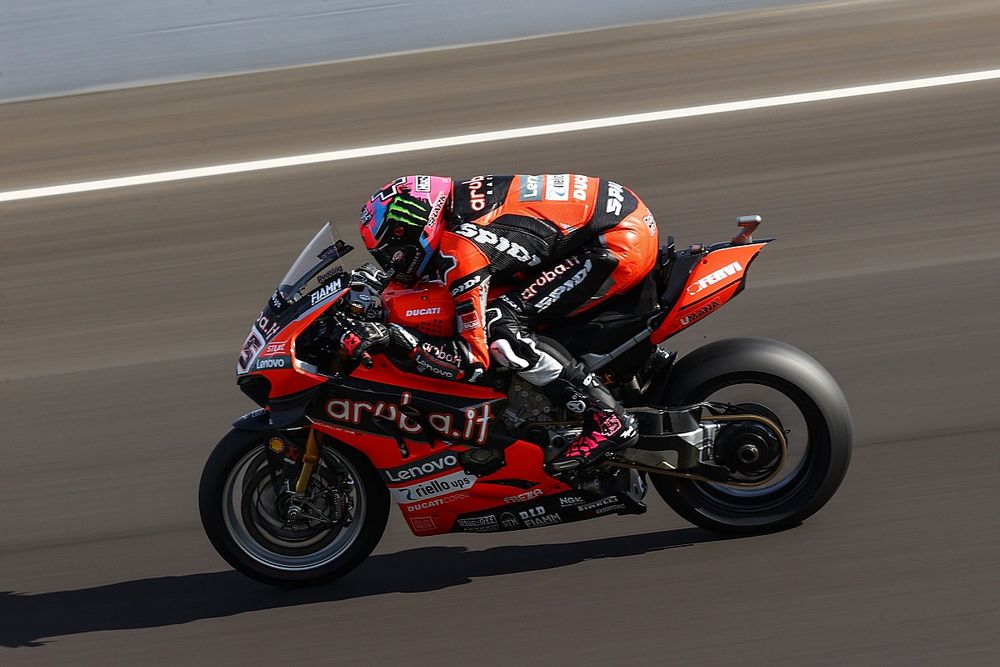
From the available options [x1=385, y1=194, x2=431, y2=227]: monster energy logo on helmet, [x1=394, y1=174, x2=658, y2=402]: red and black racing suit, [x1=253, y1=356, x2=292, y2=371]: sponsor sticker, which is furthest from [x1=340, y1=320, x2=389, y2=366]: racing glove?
[x1=385, y1=194, x2=431, y2=227]: monster energy logo on helmet

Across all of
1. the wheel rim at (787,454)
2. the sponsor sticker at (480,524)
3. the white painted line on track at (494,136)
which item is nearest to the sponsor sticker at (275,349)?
the sponsor sticker at (480,524)

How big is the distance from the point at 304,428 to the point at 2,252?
19.7 feet

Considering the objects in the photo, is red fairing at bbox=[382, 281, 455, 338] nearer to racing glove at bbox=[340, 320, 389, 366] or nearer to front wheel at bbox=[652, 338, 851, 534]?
racing glove at bbox=[340, 320, 389, 366]

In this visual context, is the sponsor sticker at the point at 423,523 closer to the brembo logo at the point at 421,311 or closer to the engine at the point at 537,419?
the engine at the point at 537,419

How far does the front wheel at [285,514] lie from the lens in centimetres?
566

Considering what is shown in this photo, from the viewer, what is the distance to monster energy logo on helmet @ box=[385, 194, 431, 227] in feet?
17.5

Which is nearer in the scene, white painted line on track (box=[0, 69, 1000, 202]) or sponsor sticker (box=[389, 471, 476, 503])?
sponsor sticker (box=[389, 471, 476, 503])

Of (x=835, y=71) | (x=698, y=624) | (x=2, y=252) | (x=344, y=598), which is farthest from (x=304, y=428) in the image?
(x=835, y=71)

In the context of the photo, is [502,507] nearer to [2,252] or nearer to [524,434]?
[524,434]

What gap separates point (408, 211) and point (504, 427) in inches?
38.6

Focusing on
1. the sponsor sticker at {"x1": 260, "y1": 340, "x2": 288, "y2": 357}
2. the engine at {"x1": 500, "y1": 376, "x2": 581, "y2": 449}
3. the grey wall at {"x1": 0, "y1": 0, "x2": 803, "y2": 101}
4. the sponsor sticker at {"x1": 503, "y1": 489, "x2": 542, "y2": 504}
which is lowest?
the sponsor sticker at {"x1": 503, "y1": 489, "x2": 542, "y2": 504}

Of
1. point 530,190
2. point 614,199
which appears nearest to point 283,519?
point 530,190

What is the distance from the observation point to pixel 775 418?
5.68m

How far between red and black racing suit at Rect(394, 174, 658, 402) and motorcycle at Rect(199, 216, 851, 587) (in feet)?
0.40
